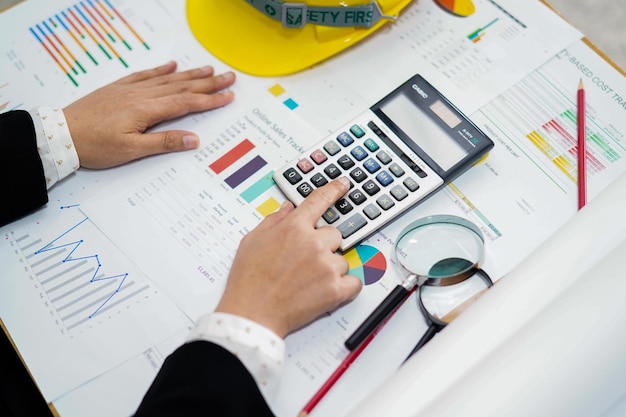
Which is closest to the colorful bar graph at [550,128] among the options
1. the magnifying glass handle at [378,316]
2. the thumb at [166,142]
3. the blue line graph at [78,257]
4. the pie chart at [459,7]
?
the pie chart at [459,7]

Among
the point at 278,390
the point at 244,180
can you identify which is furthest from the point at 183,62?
the point at 278,390

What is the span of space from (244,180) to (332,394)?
9.6 inches

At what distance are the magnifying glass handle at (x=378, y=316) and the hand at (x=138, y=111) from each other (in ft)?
0.89

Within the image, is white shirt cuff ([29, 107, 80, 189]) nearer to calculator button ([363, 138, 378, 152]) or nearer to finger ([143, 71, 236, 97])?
finger ([143, 71, 236, 97])

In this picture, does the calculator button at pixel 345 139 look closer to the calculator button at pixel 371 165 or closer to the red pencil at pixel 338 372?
the calculator button at pixel 371 165

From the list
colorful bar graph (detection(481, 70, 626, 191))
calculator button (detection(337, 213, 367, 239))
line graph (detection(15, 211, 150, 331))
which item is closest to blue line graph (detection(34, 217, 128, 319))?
line graph (detection(15, 211, 150, 331))

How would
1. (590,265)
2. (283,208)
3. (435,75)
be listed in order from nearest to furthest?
(590,265) → (283,208) → (435,75)

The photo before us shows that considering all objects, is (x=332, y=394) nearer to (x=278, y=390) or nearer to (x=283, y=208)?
(x=278, y=390)

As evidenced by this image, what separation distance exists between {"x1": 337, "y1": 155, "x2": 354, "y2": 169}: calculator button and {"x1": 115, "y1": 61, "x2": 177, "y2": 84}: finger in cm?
24

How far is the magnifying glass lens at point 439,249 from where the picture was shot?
0.62 meters

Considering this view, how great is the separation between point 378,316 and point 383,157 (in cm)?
17

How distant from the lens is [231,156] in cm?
72

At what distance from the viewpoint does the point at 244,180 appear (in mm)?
708

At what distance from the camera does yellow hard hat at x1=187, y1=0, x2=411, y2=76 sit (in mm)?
742
